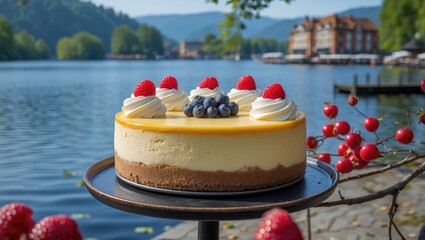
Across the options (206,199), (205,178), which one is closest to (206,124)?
(205,178)

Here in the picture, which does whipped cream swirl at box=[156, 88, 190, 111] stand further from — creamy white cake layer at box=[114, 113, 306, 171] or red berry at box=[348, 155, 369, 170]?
red berry at box=[348, 155, 369, 170]

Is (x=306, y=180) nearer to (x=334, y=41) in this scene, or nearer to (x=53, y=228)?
(x=53, y=228)

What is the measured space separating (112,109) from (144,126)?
988 inches

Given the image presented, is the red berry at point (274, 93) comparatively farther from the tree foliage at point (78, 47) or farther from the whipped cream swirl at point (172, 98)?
the tree foliage at point (78, 47)

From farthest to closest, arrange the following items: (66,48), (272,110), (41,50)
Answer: (66,48), (41,50), (272,110)

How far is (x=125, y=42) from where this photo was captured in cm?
17125

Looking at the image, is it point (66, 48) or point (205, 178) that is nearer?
point (205, 178)

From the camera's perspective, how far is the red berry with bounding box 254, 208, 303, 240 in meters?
0.75

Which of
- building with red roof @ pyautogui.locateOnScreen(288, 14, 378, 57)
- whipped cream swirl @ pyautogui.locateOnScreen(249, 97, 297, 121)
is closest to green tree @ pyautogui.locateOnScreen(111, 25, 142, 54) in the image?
building with red roof @ pyautogui.locateOnScreen(288, 14, 378, 57)

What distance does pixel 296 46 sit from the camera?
5162 inches

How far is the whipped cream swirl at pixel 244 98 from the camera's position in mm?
2932

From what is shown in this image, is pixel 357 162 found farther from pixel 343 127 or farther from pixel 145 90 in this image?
pixel 145 90

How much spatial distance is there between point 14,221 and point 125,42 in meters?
175

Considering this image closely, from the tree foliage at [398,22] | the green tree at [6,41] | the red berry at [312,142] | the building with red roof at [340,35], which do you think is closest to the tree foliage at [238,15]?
the red berry at [312,142]
